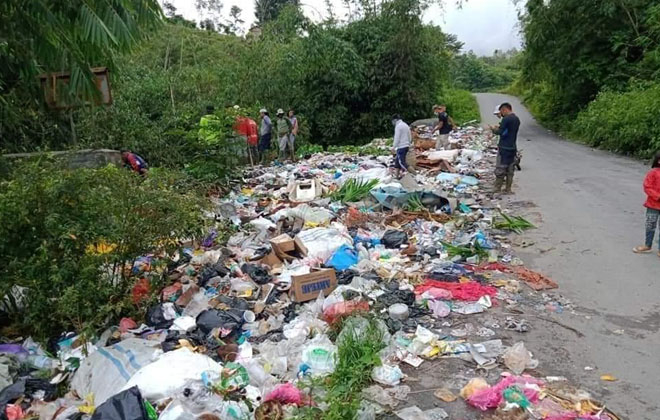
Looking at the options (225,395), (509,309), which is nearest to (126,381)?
(225,395)

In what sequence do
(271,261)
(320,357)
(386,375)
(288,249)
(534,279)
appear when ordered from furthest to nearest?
(288,249), (271,261), (534,279), (320,357), (386,375)

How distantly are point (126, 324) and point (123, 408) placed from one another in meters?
1.37

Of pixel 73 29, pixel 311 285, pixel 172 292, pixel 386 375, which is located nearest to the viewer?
pixel 386 375

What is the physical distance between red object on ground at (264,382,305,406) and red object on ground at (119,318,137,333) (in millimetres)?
1654

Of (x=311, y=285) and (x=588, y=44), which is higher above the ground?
(x=588, y=44)

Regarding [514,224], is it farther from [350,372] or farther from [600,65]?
[600,65]

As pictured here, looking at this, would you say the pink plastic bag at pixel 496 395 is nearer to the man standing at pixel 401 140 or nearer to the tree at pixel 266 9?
the man standing at pixel 401 140

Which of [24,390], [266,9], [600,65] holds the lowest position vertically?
→ [24,390]

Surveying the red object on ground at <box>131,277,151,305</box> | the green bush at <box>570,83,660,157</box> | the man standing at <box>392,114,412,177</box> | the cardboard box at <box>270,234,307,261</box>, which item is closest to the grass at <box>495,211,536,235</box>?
the cardboard box at <box>270,234,307,261</box>

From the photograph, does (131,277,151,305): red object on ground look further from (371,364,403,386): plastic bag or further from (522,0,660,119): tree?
(522,0,660,119): tree

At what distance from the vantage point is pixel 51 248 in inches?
162

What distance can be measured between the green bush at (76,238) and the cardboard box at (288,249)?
155cm

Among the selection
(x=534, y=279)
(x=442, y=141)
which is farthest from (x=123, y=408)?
(x=442, y=141)

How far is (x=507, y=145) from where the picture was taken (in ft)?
28.6
